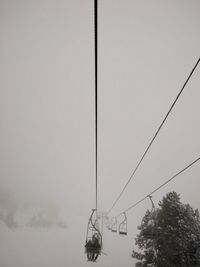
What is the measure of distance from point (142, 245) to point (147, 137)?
19.8 meters

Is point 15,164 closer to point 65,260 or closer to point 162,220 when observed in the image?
point 162,220

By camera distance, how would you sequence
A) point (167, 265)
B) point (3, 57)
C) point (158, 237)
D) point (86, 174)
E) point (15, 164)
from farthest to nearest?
point (15, 164) → point (86, 174) → point (158, 237) → point (167, 265) → point (3, 57)

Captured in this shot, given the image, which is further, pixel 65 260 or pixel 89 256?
pixel 65 260

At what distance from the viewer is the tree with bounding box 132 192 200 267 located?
2442cm

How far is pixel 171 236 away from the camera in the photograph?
26.8 metres

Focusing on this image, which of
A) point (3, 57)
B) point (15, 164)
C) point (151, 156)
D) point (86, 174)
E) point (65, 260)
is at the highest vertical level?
point (15, 164)

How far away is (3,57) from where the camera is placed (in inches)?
774

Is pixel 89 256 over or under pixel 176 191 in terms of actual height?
under

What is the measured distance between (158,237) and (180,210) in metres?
5.18

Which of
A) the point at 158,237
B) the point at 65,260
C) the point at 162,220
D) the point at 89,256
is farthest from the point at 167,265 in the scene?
the point at 65,260

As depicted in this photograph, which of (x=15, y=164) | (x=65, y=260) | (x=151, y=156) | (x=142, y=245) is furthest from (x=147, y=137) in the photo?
(x=65, y=260)

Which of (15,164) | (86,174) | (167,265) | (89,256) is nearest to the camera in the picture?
(89,256)

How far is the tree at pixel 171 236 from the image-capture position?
2442 centimetres

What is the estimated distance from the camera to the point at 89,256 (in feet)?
70.2
